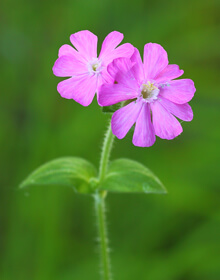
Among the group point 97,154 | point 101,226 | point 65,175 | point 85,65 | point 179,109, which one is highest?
point 97,154

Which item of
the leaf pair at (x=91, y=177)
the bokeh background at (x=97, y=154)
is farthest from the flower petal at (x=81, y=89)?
the bokeh background at (x=97, y=154)

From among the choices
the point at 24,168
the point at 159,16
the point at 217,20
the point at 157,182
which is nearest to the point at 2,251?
the point at 24,168

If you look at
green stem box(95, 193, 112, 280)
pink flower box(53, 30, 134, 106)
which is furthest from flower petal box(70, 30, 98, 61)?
green stem box(95, 193, 112, 280)

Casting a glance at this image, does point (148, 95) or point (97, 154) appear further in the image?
point (97, 154)

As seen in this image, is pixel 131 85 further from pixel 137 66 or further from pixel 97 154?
pixel 97 154

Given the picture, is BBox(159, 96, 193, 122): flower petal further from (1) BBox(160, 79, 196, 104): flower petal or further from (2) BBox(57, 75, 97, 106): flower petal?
(2) BBox(57, 75, 97, 106): flower petal

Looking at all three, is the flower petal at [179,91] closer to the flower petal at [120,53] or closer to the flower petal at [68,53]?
the flower petal at [120,53]

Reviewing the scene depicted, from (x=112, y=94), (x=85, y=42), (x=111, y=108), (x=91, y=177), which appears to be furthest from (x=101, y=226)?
(x=85, y=42)
